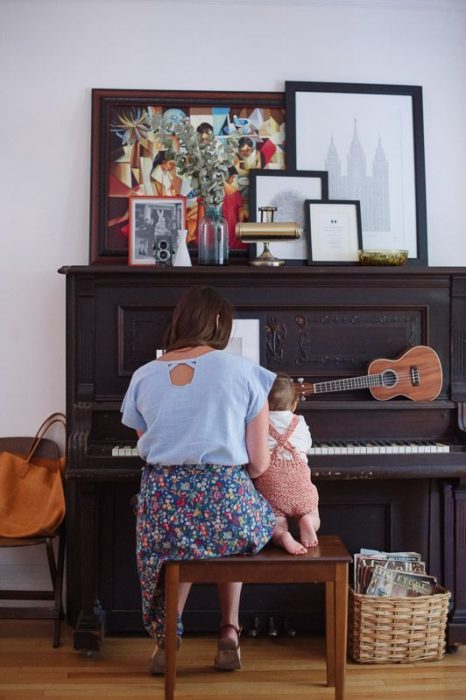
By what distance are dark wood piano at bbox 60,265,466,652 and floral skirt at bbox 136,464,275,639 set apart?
0.65 m

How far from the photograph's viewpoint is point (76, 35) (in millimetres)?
3941

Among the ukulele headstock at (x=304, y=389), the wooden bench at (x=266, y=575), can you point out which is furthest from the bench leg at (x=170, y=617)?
the ukulele headstock at (x=304, y=389)

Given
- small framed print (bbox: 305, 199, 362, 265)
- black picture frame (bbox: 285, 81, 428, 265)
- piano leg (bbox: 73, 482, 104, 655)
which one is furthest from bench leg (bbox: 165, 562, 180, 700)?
black picture frame (bbox: 285, 81, 428, 265)

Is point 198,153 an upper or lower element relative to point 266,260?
upper

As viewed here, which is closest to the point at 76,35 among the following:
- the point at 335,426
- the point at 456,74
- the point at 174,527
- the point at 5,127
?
the point at 5,127

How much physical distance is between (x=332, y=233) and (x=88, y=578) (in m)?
1.74

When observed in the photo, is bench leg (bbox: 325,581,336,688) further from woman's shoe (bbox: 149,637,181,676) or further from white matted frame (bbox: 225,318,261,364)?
white matted frame (bbox: 225,318,261,364)

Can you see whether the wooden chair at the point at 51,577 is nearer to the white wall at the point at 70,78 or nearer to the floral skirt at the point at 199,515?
the white wall at the point at 70,78

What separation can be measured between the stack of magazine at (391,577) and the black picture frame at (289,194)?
4.25 feet

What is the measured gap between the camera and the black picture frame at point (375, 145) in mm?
3967

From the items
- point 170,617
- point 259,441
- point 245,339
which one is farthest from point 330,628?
point 245,339

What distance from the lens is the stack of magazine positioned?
3.41 metres

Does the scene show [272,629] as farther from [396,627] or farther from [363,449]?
[363,449]

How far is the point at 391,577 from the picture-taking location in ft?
11.2
